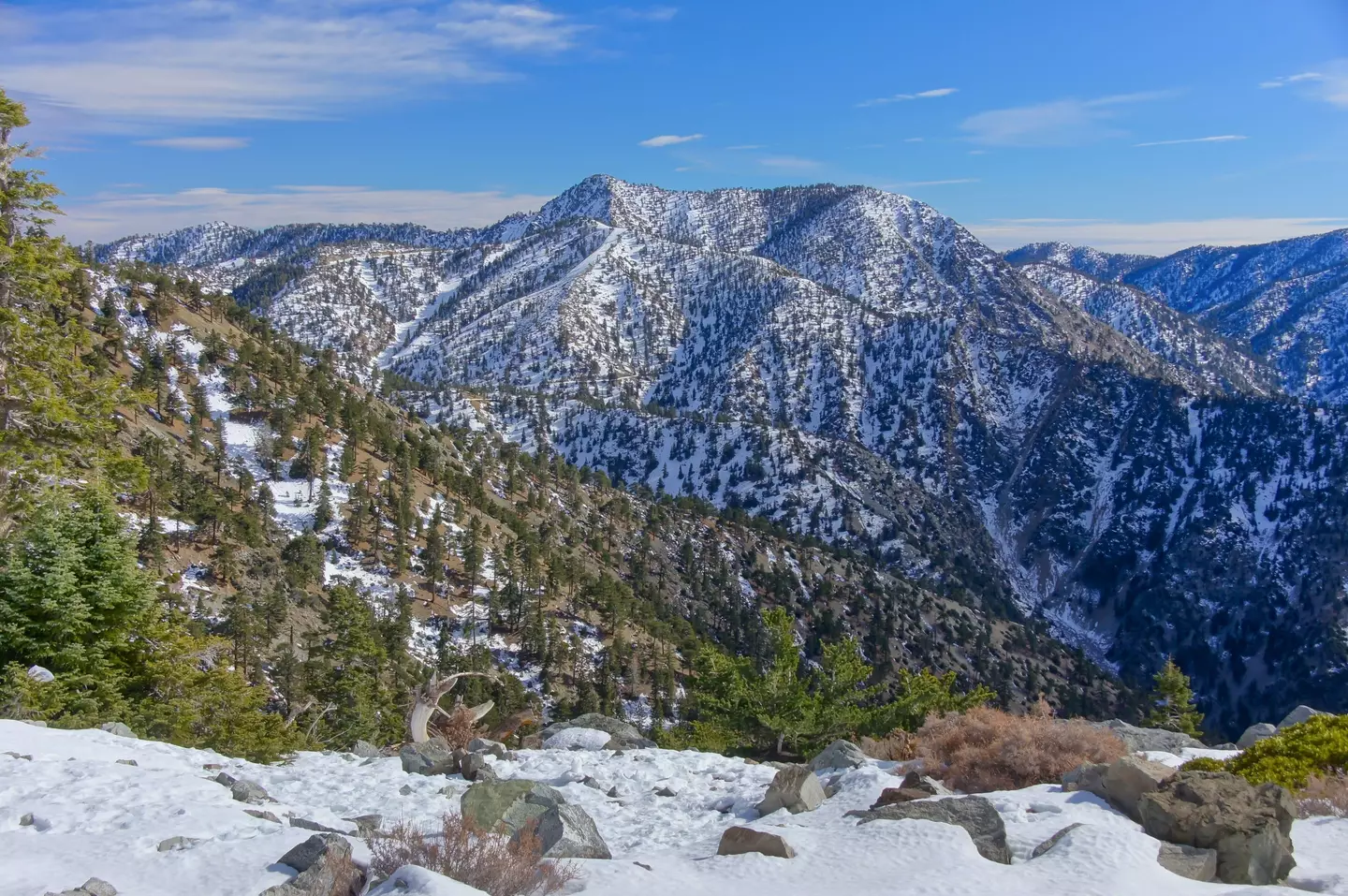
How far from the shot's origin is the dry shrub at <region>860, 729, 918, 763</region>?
17.6 metres

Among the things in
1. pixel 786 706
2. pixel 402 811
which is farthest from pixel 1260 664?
pixel 402 811

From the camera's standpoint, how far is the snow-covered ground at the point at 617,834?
9.30 m

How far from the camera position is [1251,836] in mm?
10203

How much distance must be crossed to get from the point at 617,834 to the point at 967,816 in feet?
17.2

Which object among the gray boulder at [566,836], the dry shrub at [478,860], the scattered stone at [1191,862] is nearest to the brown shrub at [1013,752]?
the scattered stone at [1191,862]

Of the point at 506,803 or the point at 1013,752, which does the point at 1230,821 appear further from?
the point at 506,803

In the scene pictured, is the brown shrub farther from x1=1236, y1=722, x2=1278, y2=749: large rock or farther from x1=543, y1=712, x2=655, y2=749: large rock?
x1=543, y1=712, x2=655, y2=749: large rock

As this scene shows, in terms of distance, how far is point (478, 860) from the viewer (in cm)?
899

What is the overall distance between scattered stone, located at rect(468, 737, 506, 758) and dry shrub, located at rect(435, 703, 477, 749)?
2.42 metres

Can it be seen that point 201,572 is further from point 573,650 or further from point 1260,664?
point 1260,664

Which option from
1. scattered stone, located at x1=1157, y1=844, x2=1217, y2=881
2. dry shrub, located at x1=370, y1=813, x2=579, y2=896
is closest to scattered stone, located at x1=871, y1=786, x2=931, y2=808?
scattered stone, located at x1=1157, y1=844, x2=1217, y2=881

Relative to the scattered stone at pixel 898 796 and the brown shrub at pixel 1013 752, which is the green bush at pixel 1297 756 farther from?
the scattered stone at pixel 898 796

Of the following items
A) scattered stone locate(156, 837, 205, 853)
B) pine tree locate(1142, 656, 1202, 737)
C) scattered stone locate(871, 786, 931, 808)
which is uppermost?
scattered stone locate(156, 837, 205, 853)

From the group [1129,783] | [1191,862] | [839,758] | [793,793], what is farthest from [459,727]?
[1191,862]
